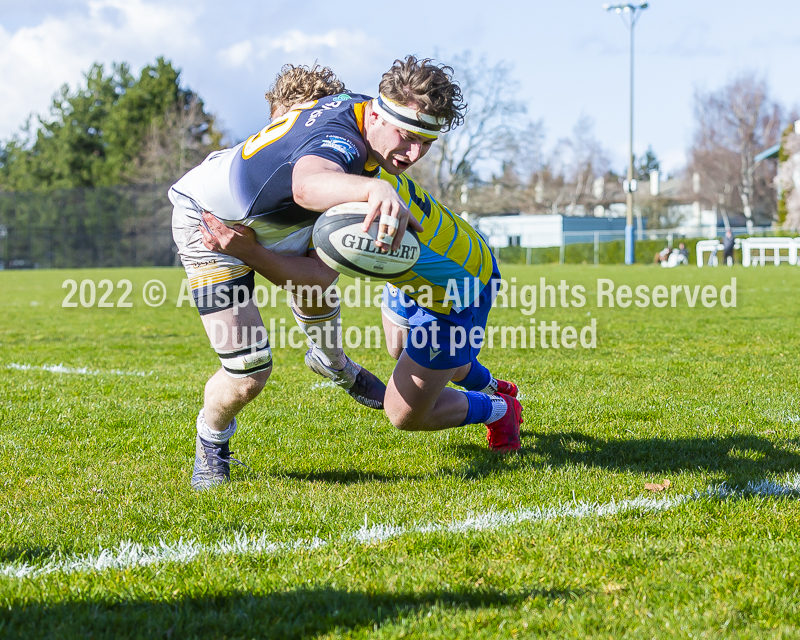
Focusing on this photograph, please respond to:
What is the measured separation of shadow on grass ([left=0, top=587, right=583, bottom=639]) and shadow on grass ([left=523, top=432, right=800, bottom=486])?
1.67 metres

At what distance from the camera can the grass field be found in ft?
7.62

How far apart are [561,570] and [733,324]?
29.3 ft

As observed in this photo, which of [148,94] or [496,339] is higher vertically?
[148,94]

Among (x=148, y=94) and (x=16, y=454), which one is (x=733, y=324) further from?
(x=148, y=94)

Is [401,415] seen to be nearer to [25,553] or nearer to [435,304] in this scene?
[435,304]

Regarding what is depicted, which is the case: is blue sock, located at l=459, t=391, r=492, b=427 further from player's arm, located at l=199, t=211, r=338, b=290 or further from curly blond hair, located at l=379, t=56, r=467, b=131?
curly blond hair, located at l=379, t=56, r=467, b=131

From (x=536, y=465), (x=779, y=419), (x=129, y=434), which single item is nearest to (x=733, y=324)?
(x=779, y=419)

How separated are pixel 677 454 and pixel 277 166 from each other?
8.69 feet

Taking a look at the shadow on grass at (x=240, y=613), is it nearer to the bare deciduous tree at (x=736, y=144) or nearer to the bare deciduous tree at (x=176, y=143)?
the bare deciduous tree at (x=176, y=143)

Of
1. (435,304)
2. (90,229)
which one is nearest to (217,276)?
(435,304)

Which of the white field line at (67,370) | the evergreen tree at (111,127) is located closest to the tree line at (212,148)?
the evergreen tree at (111,127)

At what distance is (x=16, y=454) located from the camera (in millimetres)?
4328

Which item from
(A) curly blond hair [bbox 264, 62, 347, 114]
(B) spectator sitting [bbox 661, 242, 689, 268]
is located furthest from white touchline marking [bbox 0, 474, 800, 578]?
(B) spectator sitting [bbox 661, 242, 689, 268]

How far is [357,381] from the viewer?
4.94 m
